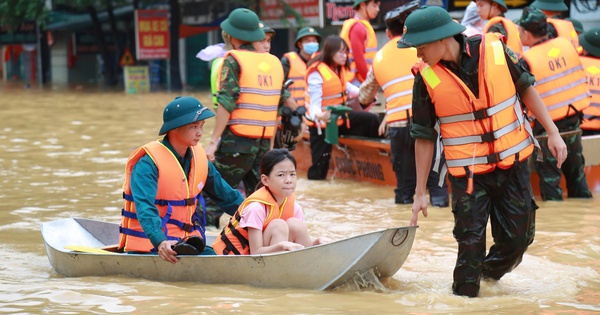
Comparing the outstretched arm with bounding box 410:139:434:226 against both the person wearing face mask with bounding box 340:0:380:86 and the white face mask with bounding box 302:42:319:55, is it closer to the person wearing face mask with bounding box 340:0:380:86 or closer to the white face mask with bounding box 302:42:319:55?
the person wearing face mask with bounding box 340:0:380:86

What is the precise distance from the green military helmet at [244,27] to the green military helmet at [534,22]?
268cm

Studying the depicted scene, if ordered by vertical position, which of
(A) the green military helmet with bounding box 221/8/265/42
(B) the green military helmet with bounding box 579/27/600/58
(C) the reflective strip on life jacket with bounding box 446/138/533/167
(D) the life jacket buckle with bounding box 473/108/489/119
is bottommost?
(C) the reflective strip on life jacket with bounding box 446/138/533/167

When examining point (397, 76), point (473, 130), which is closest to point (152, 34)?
point (397, 76)

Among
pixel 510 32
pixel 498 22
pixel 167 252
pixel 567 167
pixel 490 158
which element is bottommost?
pixel 567 167

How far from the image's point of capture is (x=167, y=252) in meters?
6.11

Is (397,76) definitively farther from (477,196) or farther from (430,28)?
(430,28)

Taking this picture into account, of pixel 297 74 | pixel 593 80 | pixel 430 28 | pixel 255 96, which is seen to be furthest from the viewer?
pixel 297 74

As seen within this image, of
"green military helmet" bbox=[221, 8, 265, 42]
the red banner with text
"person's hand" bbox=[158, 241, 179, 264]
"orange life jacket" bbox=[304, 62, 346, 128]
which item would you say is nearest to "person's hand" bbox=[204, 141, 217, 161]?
"green military helmet" bbox=[221, 8, 265, 42]

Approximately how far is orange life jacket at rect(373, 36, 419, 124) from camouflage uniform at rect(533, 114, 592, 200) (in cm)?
138

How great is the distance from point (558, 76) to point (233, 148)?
10.9 feet

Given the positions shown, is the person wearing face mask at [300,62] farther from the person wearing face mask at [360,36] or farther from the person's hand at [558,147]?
the person's hand at [558,147]

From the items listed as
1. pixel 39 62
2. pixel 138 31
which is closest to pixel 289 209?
pixel 138 31

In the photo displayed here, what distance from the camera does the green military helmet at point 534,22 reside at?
9.59m

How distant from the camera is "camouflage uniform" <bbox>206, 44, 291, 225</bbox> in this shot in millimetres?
8547
